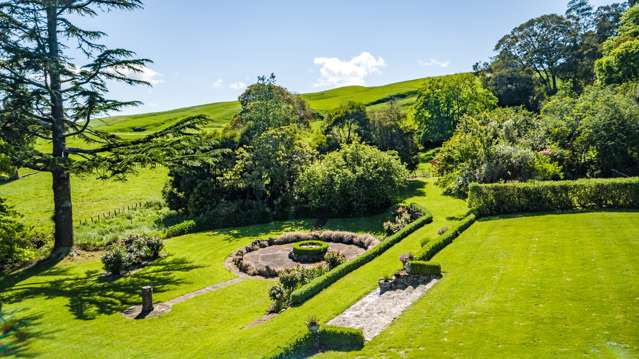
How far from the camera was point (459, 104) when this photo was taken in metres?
55.8

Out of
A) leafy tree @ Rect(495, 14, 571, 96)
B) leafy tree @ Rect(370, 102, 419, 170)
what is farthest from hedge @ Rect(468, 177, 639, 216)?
leafy tree @ Rect(495, 14, 571, 96)

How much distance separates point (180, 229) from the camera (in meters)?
32.4

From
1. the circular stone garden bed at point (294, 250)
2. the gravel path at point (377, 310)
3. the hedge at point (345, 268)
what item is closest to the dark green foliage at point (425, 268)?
the gravel path at point (377, 310)

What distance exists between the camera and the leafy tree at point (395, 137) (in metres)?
43.2

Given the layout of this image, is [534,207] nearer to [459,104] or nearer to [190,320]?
[190,320]

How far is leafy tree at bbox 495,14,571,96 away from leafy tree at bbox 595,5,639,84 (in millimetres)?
18158

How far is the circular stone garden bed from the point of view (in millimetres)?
22609

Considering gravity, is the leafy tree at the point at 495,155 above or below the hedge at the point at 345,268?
above

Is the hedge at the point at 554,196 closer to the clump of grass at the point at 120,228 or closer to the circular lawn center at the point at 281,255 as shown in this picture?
the circular lawn center at the point at 281,255

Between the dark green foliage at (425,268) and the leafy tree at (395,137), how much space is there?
2664cm

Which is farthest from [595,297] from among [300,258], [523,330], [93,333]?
[93,333]

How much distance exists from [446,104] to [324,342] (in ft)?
167

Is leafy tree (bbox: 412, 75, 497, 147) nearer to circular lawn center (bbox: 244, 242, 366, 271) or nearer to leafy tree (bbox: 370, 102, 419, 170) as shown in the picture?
leafy tree (bbox: 370, 102, 419, 170)

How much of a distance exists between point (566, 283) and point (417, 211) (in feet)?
51.2
